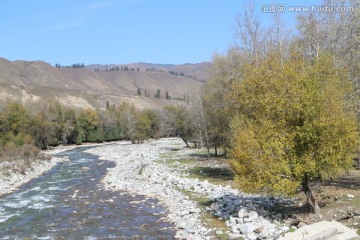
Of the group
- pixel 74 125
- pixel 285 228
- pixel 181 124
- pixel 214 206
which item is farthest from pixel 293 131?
pixel 74 125

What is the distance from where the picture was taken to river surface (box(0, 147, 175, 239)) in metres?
20.9

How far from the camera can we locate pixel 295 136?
59.0 feet

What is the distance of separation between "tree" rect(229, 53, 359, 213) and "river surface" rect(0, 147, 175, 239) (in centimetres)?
607

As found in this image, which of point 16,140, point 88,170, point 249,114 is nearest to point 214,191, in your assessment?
point 249,114

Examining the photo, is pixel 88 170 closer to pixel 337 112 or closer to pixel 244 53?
pixel 244 53

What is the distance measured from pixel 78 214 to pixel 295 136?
15.8 meters

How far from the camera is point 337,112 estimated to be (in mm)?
17594

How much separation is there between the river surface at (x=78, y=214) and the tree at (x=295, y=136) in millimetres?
6072

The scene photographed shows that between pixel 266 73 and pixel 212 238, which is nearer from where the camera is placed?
pixel 212 238

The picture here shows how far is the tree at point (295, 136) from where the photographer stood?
56.7ft

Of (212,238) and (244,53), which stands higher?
(244,53)

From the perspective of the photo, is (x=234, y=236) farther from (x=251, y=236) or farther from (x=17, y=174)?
(x=17, y=174)

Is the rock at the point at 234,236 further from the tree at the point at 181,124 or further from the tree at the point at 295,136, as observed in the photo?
the tree at the point at 181,124

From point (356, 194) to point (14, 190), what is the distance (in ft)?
100
